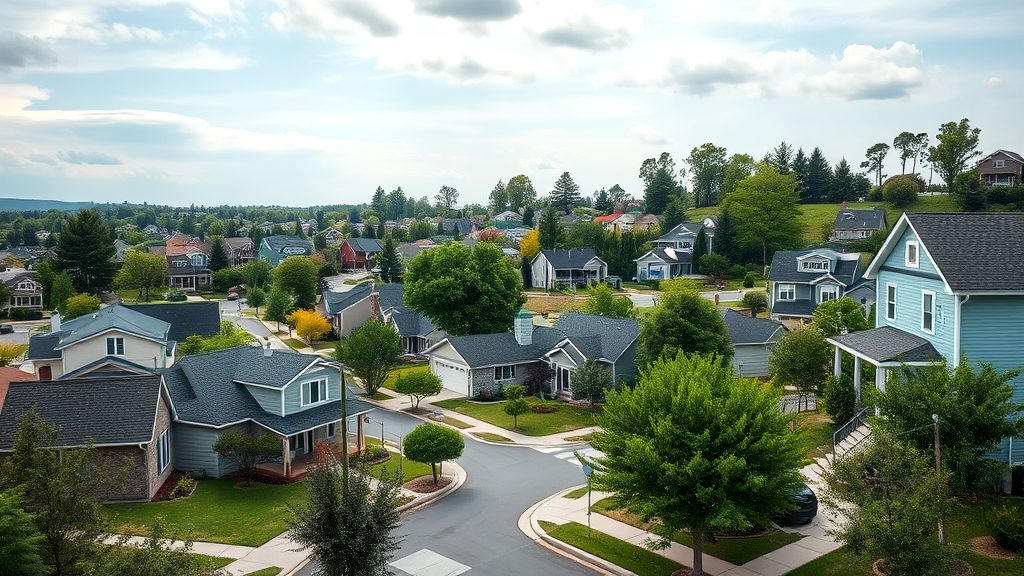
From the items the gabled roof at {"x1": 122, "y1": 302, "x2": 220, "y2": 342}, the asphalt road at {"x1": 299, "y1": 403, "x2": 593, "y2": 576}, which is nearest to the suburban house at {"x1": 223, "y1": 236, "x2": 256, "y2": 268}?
the gabled roof at {"x1": 122, "y1": 302, "x2": 220, "y2": 342}

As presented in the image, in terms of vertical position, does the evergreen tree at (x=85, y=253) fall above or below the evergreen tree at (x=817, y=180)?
below

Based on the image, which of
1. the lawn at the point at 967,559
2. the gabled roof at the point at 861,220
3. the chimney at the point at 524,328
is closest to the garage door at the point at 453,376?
the chimney at the point at 524,328

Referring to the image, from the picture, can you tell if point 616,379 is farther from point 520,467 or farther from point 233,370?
point 233,370

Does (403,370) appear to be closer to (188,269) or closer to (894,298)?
(894,298)

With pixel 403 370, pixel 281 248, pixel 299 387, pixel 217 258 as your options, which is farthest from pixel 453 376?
pixel 281 248

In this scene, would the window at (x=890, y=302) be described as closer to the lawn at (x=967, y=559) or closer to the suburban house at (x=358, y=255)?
the lawn at (x=967, y=559)

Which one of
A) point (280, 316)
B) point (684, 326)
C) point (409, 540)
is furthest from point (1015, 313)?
point (280, 316)

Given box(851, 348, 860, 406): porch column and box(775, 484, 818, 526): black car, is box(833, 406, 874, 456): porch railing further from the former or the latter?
box(775, 484, 818, 526): black car
